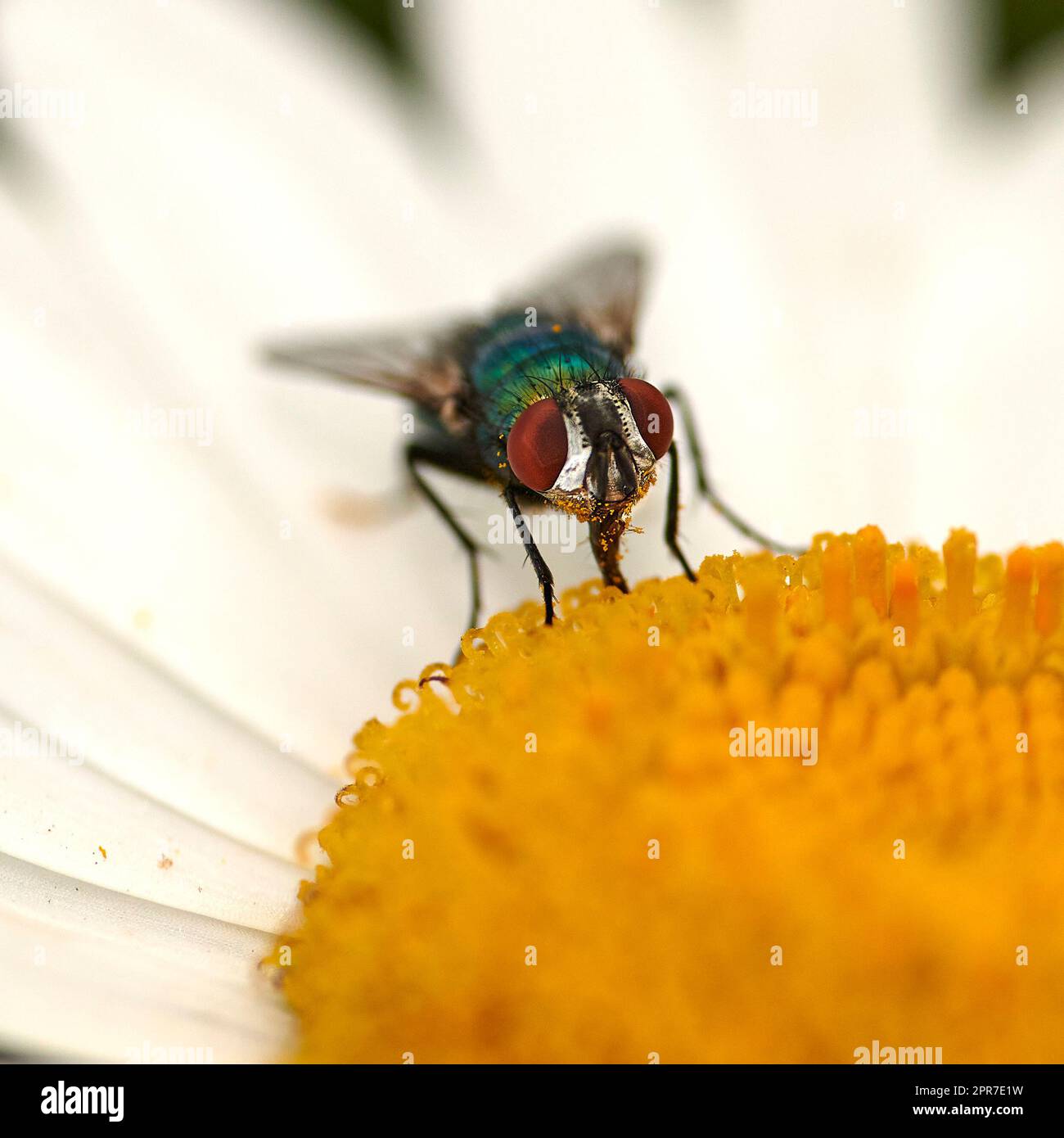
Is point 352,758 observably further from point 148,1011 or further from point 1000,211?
point 1000,211

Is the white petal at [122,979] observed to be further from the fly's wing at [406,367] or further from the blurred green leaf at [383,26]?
the blurred green leaf at [383,26]

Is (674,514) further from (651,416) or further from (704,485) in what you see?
(651,416)

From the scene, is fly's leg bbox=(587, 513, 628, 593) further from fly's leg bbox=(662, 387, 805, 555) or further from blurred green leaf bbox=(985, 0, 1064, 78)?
blurred green leaf bbox=(985, 0, 1064, 78)

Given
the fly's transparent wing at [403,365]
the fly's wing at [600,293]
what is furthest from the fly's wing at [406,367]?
the fly's wing at [600,293]

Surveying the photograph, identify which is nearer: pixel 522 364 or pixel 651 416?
pixel 651 416

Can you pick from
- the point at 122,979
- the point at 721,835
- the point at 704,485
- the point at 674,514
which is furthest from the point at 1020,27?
the point at 122,979
